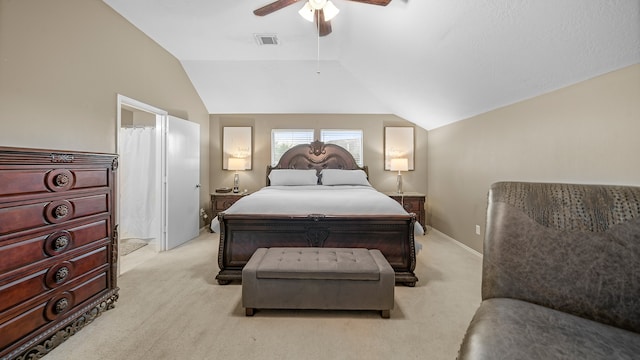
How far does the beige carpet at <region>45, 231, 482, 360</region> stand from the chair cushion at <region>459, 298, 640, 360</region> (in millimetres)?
897

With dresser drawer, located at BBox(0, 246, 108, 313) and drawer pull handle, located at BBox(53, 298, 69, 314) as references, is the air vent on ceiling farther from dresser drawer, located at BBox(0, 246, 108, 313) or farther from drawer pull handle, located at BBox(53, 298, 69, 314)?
drawer pull handle, located at BBox(53, 298, 69, 314)

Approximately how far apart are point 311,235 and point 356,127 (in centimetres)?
299

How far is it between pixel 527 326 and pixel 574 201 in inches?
24.3

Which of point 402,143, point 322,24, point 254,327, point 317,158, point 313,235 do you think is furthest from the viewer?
point 402,143

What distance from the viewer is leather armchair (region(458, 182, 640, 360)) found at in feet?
2.84

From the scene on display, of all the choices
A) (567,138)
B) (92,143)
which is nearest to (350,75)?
(567,138)

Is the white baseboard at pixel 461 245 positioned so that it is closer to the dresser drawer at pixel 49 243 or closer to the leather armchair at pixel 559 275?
the leather armchair at pixel 559 275

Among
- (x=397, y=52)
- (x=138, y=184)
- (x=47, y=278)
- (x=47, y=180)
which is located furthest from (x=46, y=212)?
(x=397, y=52)

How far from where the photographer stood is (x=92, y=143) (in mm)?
2475

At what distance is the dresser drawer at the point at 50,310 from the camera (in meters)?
1.44

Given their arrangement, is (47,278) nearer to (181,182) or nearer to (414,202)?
(181,182)

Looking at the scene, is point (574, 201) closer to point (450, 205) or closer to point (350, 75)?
point (450, 205)

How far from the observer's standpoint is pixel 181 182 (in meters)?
3.92

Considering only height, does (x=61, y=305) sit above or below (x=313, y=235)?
below
